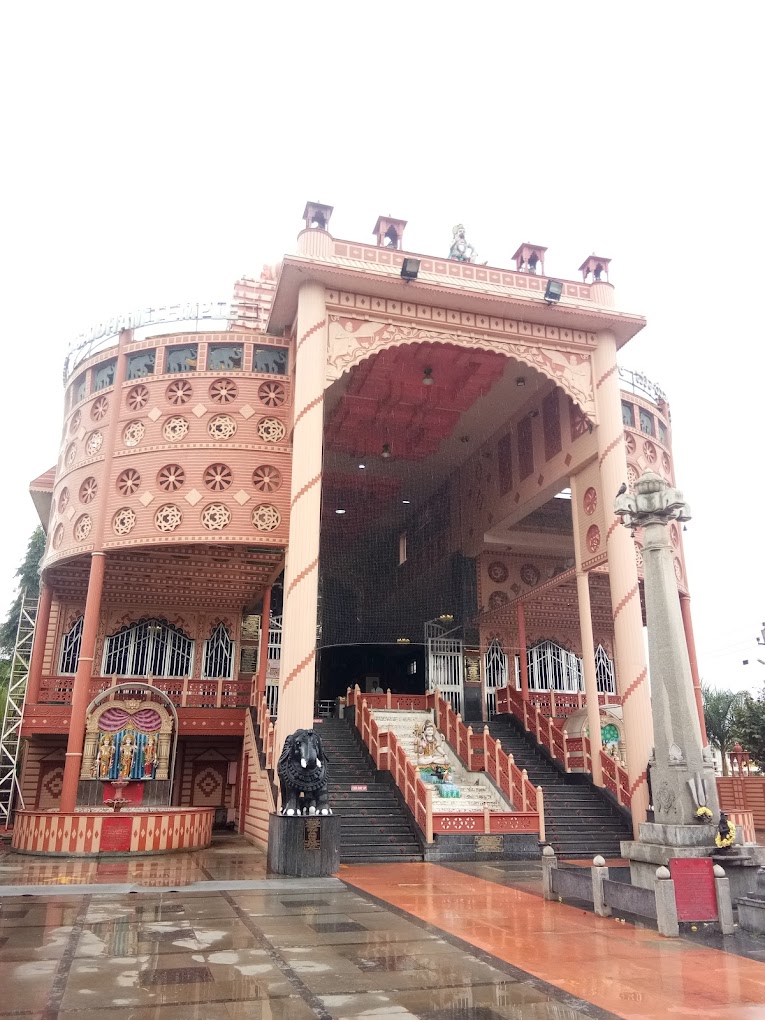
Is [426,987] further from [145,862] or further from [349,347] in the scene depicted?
[349,347]

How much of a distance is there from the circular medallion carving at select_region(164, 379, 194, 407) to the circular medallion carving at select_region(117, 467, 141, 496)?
206cm

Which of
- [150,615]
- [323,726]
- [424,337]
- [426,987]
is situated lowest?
[426,987]

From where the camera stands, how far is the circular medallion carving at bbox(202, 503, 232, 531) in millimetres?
18750

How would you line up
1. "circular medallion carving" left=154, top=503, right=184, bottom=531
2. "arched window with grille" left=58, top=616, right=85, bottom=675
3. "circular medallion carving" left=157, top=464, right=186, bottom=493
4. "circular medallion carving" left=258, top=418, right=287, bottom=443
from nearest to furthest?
"circular medallion carving" left=154, top=503, right=184, bottom=531
"circular medallion carving" left=157, top=464, right=186, bottom=493
"circular medallion carving" left=258, top=418, right=287, bottom=443
"arched window with grille" left=58, top=616, right=85, bottom=675

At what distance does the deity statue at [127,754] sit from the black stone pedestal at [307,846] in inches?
401

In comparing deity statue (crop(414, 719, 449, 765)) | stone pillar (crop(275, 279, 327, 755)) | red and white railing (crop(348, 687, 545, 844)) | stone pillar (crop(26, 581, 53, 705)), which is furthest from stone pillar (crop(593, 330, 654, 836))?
stone pillar (crop(26, 581, 53, 705))

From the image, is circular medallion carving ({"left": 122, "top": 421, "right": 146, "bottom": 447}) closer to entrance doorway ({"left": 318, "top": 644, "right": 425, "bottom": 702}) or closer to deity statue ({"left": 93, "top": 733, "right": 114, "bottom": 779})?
deity statue ({"left": 93, "top": 733, "right": 114, "bottom": 779})

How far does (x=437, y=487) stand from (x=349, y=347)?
11486 mm

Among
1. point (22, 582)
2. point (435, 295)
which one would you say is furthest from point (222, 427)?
point (22, 582)

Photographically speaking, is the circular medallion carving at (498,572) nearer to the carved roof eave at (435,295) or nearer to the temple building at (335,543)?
the temple building at (335,543)

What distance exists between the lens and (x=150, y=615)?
25.5m

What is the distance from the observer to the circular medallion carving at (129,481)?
768 inches

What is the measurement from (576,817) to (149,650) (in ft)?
47.3

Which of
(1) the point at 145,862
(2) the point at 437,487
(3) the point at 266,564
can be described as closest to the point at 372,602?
(2) the point at 437,487
